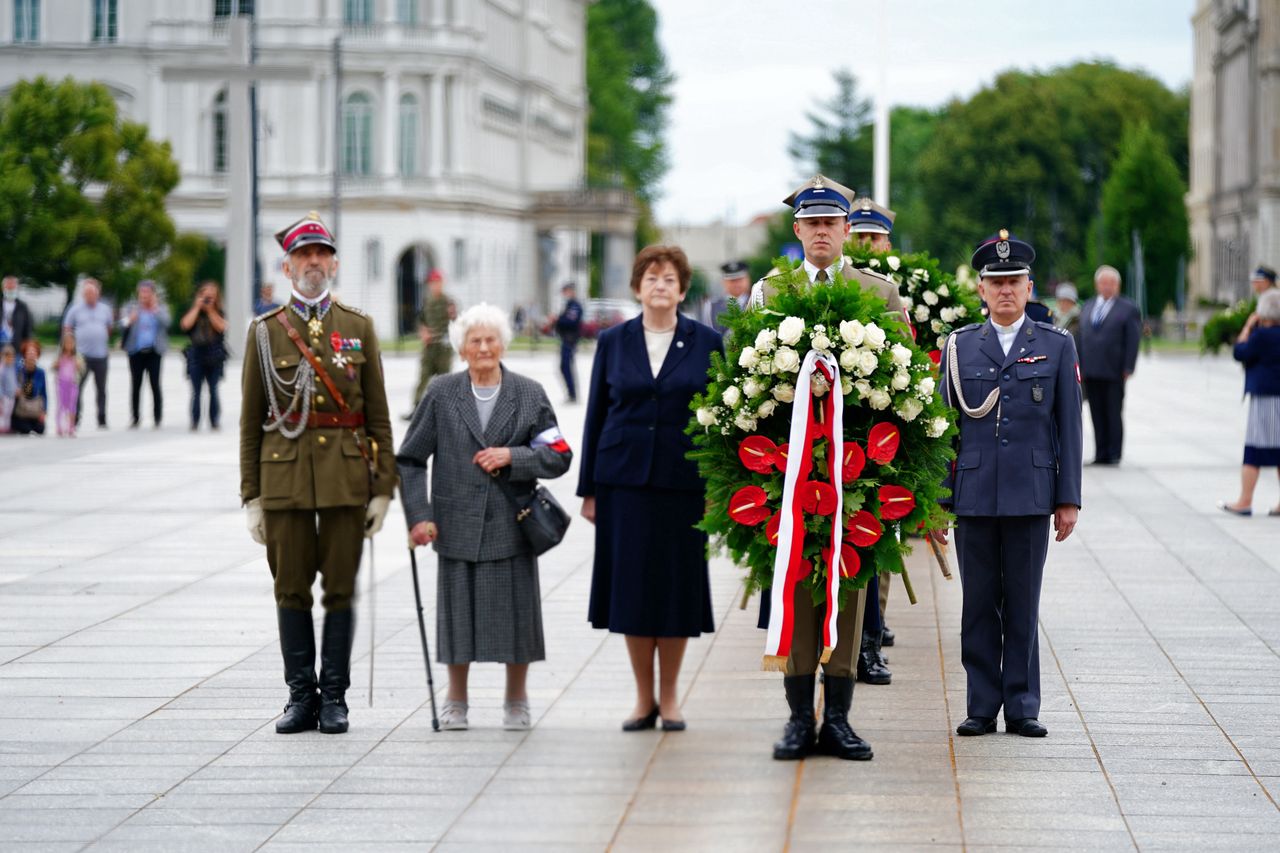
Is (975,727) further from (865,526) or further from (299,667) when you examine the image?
(299,667)

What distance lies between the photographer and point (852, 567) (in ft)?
25.6

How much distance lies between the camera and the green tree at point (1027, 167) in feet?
333

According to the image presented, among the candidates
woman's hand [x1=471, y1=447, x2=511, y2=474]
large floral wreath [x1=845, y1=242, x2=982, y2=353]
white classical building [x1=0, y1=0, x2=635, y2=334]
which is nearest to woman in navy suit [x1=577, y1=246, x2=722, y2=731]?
woman's hand [x1=471, y1=447, x2=511, y2=474]

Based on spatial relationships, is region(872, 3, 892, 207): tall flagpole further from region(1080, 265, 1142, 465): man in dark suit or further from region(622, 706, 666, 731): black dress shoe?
region(622, 706, 666, 731): black dress shoe

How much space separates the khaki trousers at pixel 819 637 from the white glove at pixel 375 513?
1762mm

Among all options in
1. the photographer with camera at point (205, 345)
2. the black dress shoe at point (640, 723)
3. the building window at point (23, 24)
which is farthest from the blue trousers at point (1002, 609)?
the building window at point (23, 24)

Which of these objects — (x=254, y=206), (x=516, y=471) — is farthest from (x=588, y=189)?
(x=516, y=471)

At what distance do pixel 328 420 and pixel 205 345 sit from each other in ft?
57.8

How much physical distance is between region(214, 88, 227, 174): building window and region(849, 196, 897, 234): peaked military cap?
2898 inches

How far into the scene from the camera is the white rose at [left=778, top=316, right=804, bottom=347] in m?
7.64

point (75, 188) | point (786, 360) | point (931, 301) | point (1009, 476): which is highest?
point (75, 188)

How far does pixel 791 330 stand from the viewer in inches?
301

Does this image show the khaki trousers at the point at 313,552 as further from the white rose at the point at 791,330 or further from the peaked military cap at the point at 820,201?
the peaked military cap at the point at 820,201

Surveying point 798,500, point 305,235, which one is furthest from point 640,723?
point 305,235
